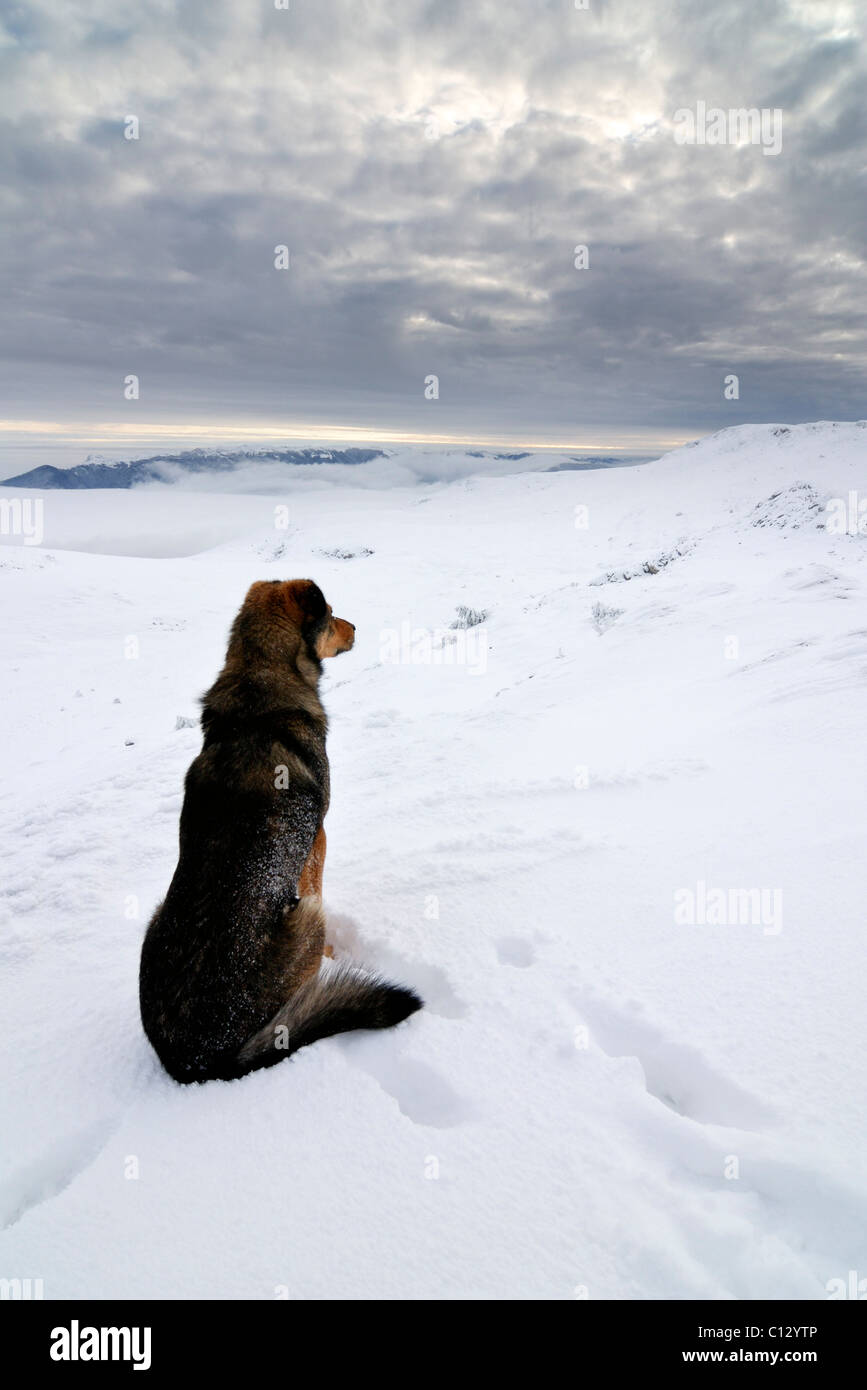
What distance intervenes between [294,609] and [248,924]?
2200mm

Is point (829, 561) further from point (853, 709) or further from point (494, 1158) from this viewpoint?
point (494, 1158)

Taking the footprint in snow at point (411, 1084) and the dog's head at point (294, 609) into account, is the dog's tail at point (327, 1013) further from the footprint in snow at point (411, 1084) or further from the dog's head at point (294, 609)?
the dog's head at point (294, 609)

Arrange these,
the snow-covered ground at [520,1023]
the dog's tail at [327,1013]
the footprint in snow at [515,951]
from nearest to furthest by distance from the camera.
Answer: the snow-covered ground at [520,1023] < the dog's tail at [327,1013] < the footprint in snow at [515,951]

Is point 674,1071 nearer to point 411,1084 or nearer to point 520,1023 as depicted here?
point 520,1023

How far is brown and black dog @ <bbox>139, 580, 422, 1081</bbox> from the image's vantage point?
2.73 meters

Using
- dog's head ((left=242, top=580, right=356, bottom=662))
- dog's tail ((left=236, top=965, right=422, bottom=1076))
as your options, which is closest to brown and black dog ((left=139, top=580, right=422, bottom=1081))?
dog's tail ((left=236, top=965, right=422, bottom=1076))

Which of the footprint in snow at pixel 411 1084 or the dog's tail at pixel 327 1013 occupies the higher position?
the dog's tail at pixel 327 1013

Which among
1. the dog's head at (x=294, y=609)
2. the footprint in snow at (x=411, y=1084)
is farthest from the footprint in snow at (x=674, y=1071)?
the dog's head at (x=294, y=609)

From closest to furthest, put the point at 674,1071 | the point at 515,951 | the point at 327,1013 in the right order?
the point at 674,1071 < the point at 327,1013 < the point at 515,951

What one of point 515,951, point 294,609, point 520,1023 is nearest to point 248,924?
point 520,1023

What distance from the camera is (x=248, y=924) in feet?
9.36

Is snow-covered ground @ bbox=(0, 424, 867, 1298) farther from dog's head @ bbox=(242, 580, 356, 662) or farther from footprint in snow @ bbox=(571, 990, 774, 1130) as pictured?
dog's head @ bbox=(242, 580, 356, 662)

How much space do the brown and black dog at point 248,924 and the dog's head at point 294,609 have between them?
74cm

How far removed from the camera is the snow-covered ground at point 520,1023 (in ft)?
6.51
